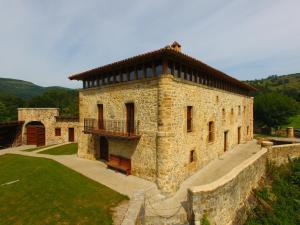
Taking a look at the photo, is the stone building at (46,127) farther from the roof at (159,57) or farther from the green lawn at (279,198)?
the green lawn at (279,198)

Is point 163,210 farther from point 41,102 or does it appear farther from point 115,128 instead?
point 41,102

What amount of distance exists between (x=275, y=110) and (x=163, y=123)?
86.1ft

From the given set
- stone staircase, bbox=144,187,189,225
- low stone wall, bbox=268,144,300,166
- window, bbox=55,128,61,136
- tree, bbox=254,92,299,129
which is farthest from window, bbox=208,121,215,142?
tree, bbox=254,92,299,129

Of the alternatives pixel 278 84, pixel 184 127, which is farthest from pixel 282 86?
pixel 184 127

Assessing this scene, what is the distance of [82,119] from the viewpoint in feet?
55.8

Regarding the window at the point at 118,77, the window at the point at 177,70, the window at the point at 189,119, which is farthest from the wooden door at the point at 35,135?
the window at the point at 177,70

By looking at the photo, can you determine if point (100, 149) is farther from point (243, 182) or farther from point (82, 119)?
point (243, 182)

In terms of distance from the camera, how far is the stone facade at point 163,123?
35.2ft

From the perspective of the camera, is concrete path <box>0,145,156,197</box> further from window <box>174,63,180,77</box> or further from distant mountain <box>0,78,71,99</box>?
distant mountain <box>0,78,71,99</box>

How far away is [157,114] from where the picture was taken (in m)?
11.0

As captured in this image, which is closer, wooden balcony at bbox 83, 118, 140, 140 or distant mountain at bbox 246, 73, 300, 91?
wooden balcony at bbox 83, 118, 140, 140

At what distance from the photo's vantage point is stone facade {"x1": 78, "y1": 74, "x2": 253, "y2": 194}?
10.7 metres

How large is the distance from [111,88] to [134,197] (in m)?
7.68

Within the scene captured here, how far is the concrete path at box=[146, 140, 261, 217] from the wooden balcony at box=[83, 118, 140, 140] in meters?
3.79
